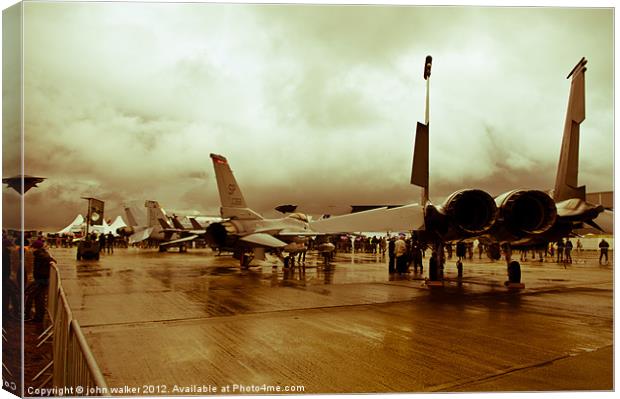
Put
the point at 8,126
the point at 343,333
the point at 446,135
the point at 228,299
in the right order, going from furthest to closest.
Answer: the point at 228,299 < the point at 446,135 < the point at 343,333 < the point at 8,126

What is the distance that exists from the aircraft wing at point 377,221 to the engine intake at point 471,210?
0.45m

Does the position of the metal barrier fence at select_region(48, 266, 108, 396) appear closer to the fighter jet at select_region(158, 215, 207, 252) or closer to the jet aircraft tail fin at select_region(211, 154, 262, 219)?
the fighter jet at select_region(158, 215, 207, 252)

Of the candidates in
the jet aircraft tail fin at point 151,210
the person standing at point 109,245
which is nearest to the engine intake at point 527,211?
the jet aircraft tail fin at point 151,210

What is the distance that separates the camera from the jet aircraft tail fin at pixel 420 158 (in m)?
5.45

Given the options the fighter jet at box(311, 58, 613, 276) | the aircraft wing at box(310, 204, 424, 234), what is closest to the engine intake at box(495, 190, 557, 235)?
the fighter jet at box(311, 58, 613, 276)

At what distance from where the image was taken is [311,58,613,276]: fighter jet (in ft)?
19.6

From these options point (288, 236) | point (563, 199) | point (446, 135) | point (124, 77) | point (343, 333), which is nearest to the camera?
point (124, 77)

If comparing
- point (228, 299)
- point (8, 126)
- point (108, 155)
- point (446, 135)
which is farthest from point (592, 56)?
point (228, 299)

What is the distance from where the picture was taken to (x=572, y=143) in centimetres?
526

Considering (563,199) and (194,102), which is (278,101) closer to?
(194,102)

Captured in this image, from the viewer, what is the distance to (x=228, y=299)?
7.39m

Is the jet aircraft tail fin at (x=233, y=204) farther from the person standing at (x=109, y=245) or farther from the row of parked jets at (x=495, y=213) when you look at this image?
the person standing at (x=109, y=245)

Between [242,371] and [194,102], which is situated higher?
[194,102]

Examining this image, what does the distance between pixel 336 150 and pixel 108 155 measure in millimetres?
2264
